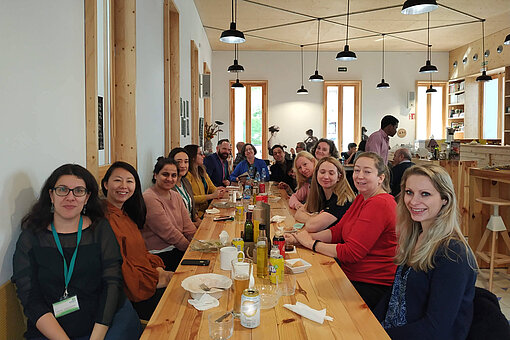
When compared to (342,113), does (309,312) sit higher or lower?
lower

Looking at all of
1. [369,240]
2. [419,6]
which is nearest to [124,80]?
[369,240]

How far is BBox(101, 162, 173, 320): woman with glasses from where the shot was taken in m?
2.45

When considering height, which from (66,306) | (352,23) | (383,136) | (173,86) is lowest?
(66,306)

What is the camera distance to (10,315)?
1.82m

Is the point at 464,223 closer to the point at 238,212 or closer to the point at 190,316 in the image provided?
the point at 238,212

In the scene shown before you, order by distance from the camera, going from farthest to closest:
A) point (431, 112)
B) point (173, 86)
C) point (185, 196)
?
point (431, 112)
point (173, 86)
point (185, 196)

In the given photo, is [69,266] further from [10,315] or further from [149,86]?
[149,86]

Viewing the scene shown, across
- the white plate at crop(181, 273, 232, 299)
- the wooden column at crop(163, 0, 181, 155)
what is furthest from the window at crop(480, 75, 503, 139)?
the white plate at crop(181, 273, 232, 299)

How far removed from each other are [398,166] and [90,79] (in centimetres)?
446

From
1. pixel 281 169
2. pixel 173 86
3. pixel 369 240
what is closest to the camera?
pixel 369 240

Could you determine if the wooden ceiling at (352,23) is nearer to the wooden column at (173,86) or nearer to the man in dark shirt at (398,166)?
the wooden column at (173,86)

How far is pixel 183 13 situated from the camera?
6.55 m

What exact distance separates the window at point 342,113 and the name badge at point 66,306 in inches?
479

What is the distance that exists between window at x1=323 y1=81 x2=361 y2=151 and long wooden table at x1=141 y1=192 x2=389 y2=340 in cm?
1167
